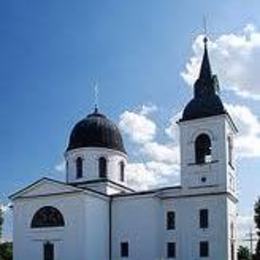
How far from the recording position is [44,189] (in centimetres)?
4753

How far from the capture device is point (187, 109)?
154 ft

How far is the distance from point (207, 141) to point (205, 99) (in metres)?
2.74

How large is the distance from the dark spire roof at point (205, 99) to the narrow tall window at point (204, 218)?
614 centimetres

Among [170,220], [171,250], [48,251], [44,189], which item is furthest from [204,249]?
[44,189]

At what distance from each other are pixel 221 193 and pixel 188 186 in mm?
2387

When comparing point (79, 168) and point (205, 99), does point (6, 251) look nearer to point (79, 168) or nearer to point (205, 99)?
point (79, 168)

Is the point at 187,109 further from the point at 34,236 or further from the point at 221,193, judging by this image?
the point at 34,236

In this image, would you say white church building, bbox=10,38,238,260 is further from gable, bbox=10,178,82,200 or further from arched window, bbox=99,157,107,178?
arched window, bbox=99,157,107,178

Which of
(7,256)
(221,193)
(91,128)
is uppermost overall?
(91,128)

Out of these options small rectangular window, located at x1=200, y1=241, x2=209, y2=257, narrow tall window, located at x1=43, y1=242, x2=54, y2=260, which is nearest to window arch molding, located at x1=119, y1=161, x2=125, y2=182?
narrow tall window, located at x1=43, y1=242, x2=54, y2=260

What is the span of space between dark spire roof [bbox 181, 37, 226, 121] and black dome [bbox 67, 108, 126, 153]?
704 centimetres

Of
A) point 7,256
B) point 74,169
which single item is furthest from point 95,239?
point 7,256

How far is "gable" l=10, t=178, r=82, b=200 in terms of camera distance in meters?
46.5

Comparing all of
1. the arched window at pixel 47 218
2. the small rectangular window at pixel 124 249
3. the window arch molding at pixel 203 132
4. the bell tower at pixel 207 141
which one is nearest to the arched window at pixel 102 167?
the arched window at pixel 47 218
